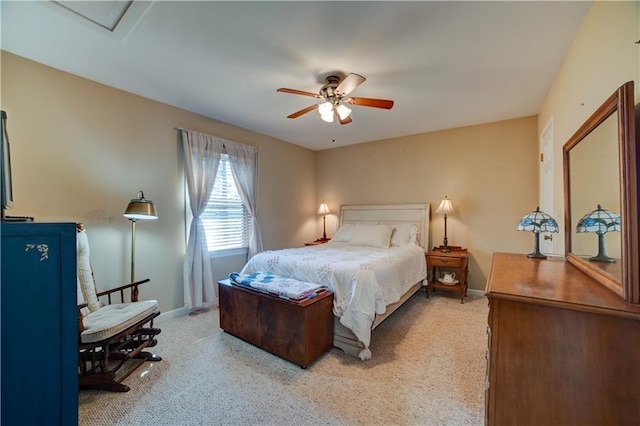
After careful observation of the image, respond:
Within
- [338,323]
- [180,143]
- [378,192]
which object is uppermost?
[180,143]

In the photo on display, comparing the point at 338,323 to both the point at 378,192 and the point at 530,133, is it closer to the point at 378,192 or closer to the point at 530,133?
the point at 378,192

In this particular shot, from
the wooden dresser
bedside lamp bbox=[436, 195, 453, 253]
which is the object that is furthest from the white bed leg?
bedside lamp bbox=[436, 195, 453, 253]

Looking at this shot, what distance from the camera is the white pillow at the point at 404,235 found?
400 cm

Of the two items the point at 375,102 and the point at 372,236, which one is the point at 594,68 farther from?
the point at 372,236

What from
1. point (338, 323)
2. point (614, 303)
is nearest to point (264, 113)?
point (338, 323)

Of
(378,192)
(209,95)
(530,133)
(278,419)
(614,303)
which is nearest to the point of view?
(614,303)

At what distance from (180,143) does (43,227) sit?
247cm

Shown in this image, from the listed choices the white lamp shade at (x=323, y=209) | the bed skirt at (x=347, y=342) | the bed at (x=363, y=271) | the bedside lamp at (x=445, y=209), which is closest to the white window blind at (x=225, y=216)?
the bed at (x=363, y=271)

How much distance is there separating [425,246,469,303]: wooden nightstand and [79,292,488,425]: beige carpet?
0.99 meters

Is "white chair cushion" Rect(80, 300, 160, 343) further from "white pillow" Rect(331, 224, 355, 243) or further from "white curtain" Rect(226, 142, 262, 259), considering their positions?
"white pillow" Rect(331, 224, 355, 243)

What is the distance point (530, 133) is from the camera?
3561 mm

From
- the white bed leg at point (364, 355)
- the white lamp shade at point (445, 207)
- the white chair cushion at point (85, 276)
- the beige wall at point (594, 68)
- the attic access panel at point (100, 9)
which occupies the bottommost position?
the white bed leg at point (364, 355)

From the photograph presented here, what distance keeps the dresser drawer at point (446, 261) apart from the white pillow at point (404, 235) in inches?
13.9

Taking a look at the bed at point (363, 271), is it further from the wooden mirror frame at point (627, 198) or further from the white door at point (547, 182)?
the wooden mirror frame at point (627, 198)
